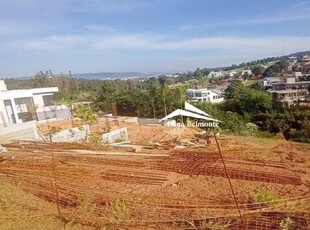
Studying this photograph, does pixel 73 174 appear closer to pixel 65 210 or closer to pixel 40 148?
pixel 65 210

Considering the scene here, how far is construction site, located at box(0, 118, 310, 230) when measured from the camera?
3.63 m

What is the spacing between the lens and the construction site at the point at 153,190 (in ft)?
11.9

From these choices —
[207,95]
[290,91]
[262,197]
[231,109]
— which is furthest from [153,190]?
[207,95]

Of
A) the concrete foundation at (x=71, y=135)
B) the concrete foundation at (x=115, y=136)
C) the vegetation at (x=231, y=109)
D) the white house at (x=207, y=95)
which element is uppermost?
the concrete foundation at (x=71, y=135)

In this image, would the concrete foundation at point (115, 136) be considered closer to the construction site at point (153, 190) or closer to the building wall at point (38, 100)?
the construction site at point (153, 190)

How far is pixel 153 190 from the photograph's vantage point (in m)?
4.89

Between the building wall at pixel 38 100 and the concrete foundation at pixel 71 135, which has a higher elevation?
the building wall at pixel 38 100

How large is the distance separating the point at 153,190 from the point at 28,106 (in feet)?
54.7

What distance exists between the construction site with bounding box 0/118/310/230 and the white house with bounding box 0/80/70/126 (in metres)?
10.9

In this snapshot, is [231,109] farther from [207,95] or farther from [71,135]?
[71,135]

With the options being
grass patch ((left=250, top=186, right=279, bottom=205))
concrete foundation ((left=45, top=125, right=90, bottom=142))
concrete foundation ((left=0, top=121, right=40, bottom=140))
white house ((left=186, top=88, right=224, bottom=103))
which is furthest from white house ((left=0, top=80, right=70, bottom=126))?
white house ((left=186, top=88, right=224, bottom=103))

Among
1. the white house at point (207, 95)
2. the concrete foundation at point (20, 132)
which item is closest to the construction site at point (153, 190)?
the concrete foundation at point (20, 132)

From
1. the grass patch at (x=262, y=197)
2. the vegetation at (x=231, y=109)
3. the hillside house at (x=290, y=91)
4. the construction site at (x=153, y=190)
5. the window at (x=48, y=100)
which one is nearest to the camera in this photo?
the construction site at (x=153, y=190)

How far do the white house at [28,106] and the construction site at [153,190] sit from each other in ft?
35.8
